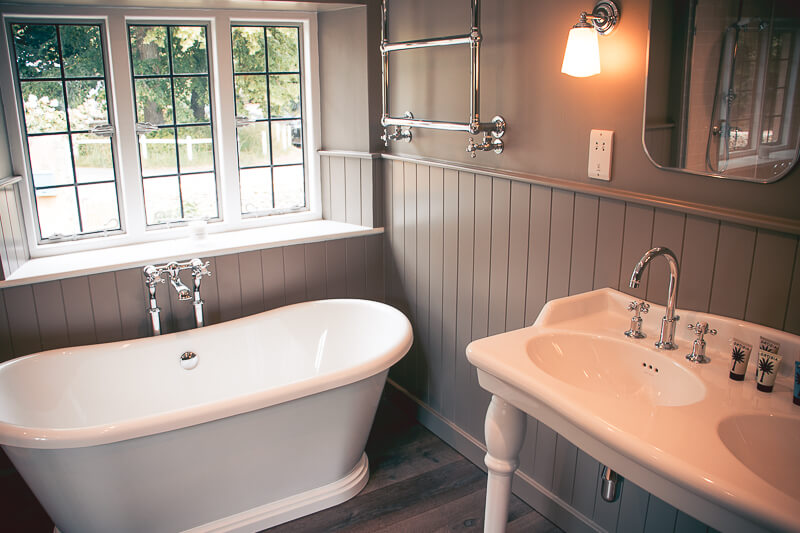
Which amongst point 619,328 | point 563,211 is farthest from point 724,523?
point 563,211

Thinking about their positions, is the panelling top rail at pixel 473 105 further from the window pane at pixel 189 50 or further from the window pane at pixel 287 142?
the window pane at pixel 189 50

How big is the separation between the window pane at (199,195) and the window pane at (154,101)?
0.92 feet

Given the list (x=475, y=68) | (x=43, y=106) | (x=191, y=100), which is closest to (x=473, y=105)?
(x=475, y=68)

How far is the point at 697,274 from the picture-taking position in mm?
1745

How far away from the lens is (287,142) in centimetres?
320

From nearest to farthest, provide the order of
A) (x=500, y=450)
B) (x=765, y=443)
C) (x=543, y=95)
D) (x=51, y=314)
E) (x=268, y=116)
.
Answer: (x=765, y=443), (x=500, y=450), (x=543, y=95), (x=51, y=314), (x=268, y=116)

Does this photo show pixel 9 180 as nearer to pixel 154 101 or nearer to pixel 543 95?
pixel 154 101

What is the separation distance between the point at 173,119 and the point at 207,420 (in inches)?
59.0

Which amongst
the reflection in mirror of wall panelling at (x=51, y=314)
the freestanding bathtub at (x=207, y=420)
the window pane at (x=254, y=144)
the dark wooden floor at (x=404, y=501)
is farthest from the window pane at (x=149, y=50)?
the dark wooden floor at (x=404, y=501)

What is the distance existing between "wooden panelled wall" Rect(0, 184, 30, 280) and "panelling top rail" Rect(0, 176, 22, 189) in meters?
0.01

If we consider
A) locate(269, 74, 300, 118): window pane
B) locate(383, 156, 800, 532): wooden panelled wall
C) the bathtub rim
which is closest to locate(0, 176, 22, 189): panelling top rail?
the bathtub rim

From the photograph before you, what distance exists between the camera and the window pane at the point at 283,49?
10.1ft

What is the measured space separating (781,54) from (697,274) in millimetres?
574

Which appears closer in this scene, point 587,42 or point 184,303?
point 587,42
